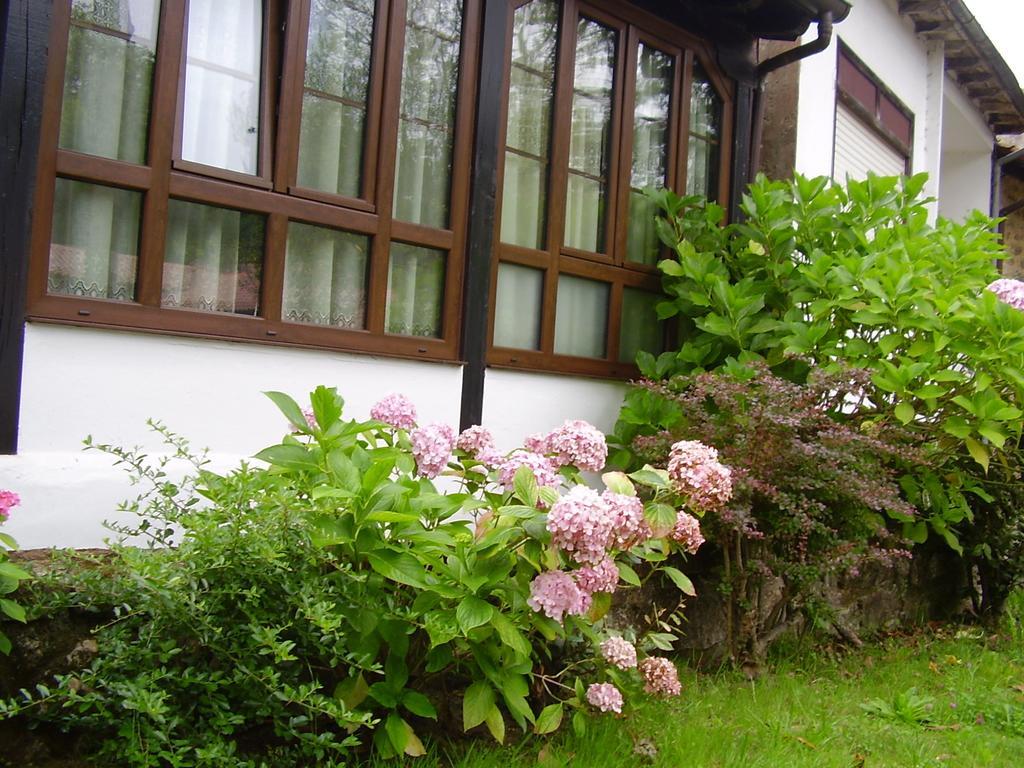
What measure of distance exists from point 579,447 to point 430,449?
0.53 metres

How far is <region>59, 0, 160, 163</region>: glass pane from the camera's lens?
3635mm

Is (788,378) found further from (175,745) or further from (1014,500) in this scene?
(175,745)

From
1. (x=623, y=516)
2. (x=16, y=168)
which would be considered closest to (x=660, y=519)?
(x=623, y=516)

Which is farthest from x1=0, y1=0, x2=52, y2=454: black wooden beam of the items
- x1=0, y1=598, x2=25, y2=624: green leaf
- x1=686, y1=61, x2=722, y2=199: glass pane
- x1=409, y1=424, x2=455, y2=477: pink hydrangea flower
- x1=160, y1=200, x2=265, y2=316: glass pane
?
x1=686, y1=61, x2=722, y2=199: glass pane

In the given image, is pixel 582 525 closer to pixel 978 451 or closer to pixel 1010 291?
pixel 978 451

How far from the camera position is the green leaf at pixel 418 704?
296 cm

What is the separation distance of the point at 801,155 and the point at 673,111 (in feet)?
4.89

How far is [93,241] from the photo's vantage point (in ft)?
12.0

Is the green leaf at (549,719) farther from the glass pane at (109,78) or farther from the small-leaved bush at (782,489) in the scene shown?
the glass pane at (109,78)

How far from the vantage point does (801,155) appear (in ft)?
23.4

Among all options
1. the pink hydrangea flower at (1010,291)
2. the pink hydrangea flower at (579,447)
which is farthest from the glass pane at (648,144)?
the pink hydrangea flower at (579,447)

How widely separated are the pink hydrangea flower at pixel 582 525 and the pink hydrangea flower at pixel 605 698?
0.68 m

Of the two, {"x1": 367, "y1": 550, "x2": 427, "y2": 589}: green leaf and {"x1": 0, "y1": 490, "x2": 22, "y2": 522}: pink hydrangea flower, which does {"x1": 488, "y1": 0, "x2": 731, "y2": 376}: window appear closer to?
{"x1": 367, "y1": 550, "x2": 427, "y2": 589}: green leaf

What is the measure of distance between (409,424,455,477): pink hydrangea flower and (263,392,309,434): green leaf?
380 mm
